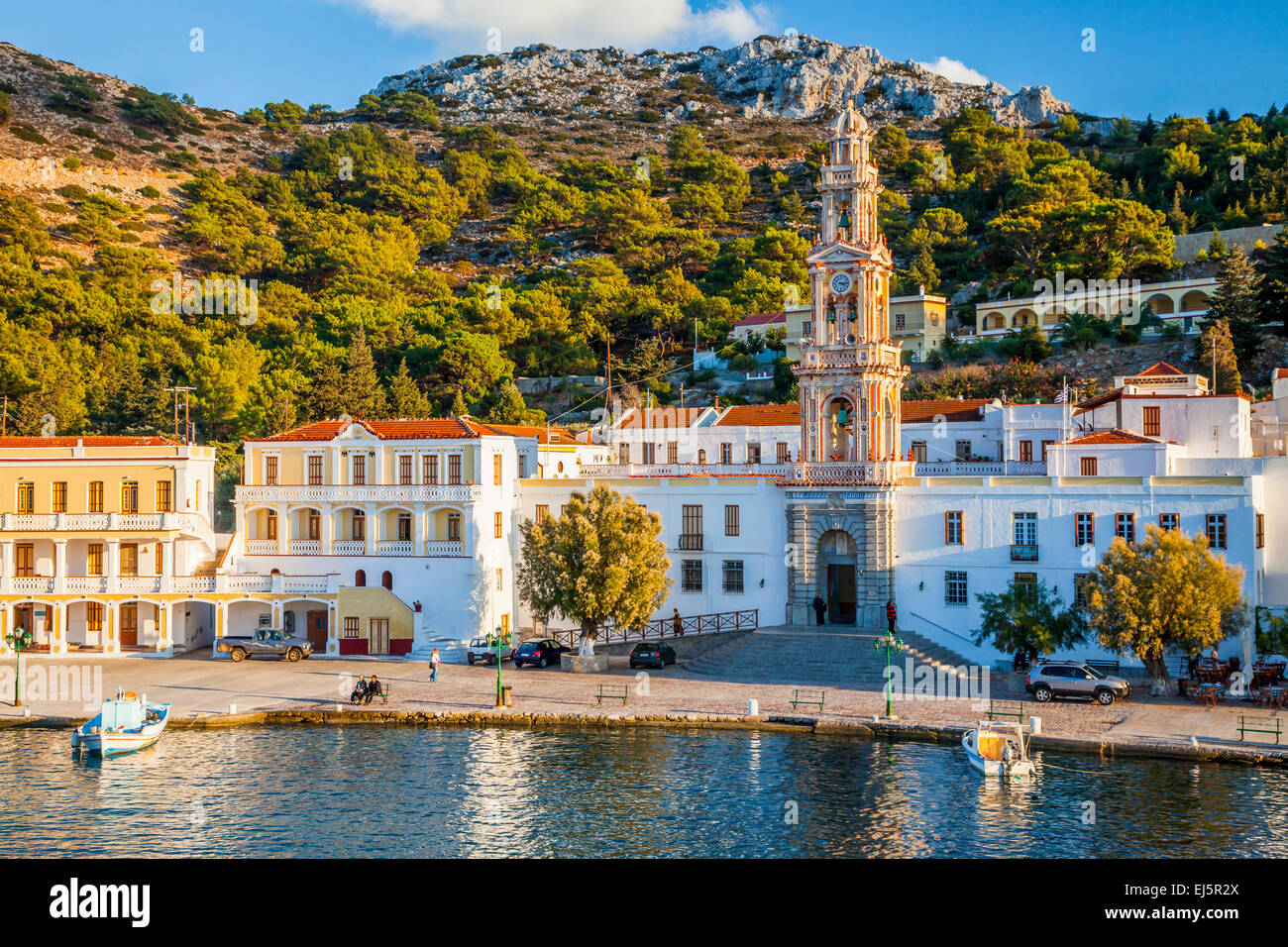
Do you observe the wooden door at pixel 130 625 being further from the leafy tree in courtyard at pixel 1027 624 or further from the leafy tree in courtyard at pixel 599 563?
the leafy tree in courtyard at pixel 1027 624

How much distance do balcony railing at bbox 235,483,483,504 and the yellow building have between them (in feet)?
Answer: 10.2

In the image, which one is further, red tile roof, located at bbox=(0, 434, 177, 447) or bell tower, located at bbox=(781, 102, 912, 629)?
red tile roof, located at bbox=(0, 434, 177, 447)

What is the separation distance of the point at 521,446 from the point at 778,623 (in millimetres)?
16607

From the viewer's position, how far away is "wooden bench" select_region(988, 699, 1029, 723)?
3925 cm

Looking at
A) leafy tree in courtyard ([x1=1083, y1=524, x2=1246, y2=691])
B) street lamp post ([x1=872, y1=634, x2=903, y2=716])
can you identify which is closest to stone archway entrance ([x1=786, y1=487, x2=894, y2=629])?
street lamp post ([x1=872, y1=634, x2=903, y2=716])

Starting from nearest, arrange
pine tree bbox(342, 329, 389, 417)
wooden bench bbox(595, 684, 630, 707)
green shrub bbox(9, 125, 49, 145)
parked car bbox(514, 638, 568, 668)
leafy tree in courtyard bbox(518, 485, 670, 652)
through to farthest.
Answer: wooden bench bbox(595, 684, 630, 707), leafy tree in courtyard bbox(518, 485, 670, 652), parked car bbox(514, 638, 568, 668), pine tree bbox(342, 329, 389, 417), green shrub bbox(9, 125, 49, 145)

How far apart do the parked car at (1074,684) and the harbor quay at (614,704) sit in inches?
16.9

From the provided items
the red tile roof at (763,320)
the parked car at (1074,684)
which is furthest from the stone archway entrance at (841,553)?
the red tile roof at (763,320)

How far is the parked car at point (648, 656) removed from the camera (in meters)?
A: 50.0

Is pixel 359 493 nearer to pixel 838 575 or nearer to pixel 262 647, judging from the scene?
pixel 262 647

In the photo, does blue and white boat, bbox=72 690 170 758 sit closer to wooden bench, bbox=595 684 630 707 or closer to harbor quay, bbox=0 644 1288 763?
harbor quay, bbox=0 644 1288 763

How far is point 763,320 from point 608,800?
267 feet

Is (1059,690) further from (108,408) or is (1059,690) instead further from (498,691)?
(108,408)

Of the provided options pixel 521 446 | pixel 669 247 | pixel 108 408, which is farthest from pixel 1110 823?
pixel 669 247
